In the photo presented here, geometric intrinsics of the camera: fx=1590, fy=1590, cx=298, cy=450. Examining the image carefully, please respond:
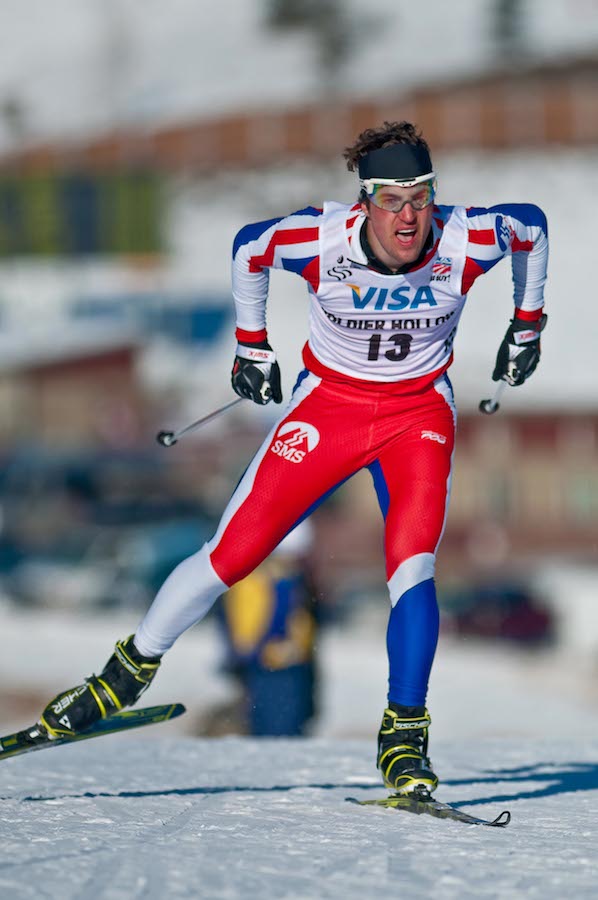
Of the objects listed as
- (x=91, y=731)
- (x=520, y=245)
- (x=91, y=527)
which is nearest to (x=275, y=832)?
(x=91, y=731)

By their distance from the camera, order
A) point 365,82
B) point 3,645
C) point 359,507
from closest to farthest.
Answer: point 3,645
point 359,507
point 365,82

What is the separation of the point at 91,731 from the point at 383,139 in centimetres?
193

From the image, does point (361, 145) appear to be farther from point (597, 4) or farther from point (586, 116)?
point (597, 4)

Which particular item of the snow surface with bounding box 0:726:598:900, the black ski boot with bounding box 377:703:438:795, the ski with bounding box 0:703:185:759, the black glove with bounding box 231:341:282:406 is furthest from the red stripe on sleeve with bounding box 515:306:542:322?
the ski with bounding box 0:703:185:759

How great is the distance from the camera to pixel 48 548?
20.1 metres

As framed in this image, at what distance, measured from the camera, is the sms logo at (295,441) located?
4.45 m

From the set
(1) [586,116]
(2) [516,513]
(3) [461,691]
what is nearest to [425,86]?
(1) [586,116]

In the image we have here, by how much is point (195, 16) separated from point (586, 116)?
1343 inches

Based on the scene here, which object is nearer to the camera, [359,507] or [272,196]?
[359,507]

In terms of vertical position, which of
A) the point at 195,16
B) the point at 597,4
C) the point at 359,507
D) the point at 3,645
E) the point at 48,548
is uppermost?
the point at 195,16

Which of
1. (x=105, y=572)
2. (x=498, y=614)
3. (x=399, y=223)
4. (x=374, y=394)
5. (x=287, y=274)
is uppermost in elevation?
(x=287, y=274)

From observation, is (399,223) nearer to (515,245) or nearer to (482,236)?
(482,236)

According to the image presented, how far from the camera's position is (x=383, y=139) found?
4359 mm

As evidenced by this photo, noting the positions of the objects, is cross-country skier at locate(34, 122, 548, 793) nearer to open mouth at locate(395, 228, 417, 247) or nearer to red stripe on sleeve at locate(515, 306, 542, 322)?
open mouth at locate(395, 228, 417, 247)
